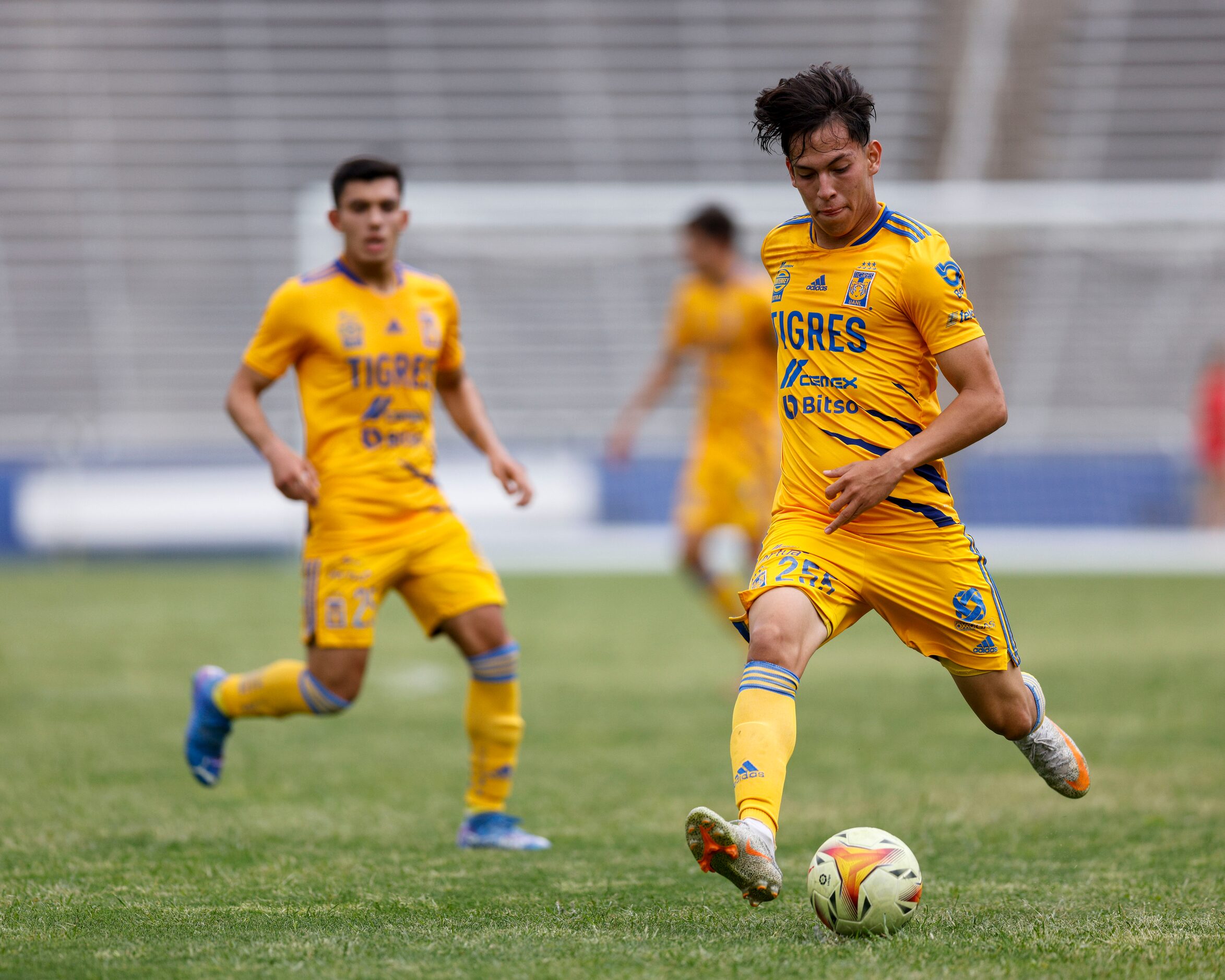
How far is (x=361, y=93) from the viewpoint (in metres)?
21.5

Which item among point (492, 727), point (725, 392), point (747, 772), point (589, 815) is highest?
point (747, 772)

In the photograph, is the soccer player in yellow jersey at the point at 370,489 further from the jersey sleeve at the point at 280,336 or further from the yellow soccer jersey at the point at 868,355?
the yellow soccer jersey at the point at 868,355

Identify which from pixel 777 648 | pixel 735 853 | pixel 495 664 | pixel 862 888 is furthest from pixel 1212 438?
pixel 735 853

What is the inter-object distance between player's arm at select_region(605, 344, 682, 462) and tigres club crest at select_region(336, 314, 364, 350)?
12.2 ft

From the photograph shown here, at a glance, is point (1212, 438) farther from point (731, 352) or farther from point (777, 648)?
point (777, 648)

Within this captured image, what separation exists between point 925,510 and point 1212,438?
13.5 metres

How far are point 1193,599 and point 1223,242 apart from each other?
6.16m

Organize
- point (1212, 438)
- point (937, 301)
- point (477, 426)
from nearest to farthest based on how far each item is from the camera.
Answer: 1. point (937, 301)
2. point (477, 426)
3. point (1212, 438)

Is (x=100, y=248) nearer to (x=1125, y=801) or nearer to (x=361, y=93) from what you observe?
(x=361, y=93)

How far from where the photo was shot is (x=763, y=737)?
11.9ft

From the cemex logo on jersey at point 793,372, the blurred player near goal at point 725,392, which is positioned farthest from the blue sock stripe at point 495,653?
the blurred player near goal at point 725,392

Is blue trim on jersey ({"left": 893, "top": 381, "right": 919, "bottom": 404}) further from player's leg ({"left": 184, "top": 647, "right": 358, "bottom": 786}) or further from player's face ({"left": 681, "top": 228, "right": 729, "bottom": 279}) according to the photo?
player's face ({"left": 681, "top": 228, "right": 729, "bottom": 279})

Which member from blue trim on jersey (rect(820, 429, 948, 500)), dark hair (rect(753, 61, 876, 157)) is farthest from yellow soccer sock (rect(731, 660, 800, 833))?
dark hair (rect(753, 61, 876, 157))

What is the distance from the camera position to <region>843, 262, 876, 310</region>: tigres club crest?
3.94m
